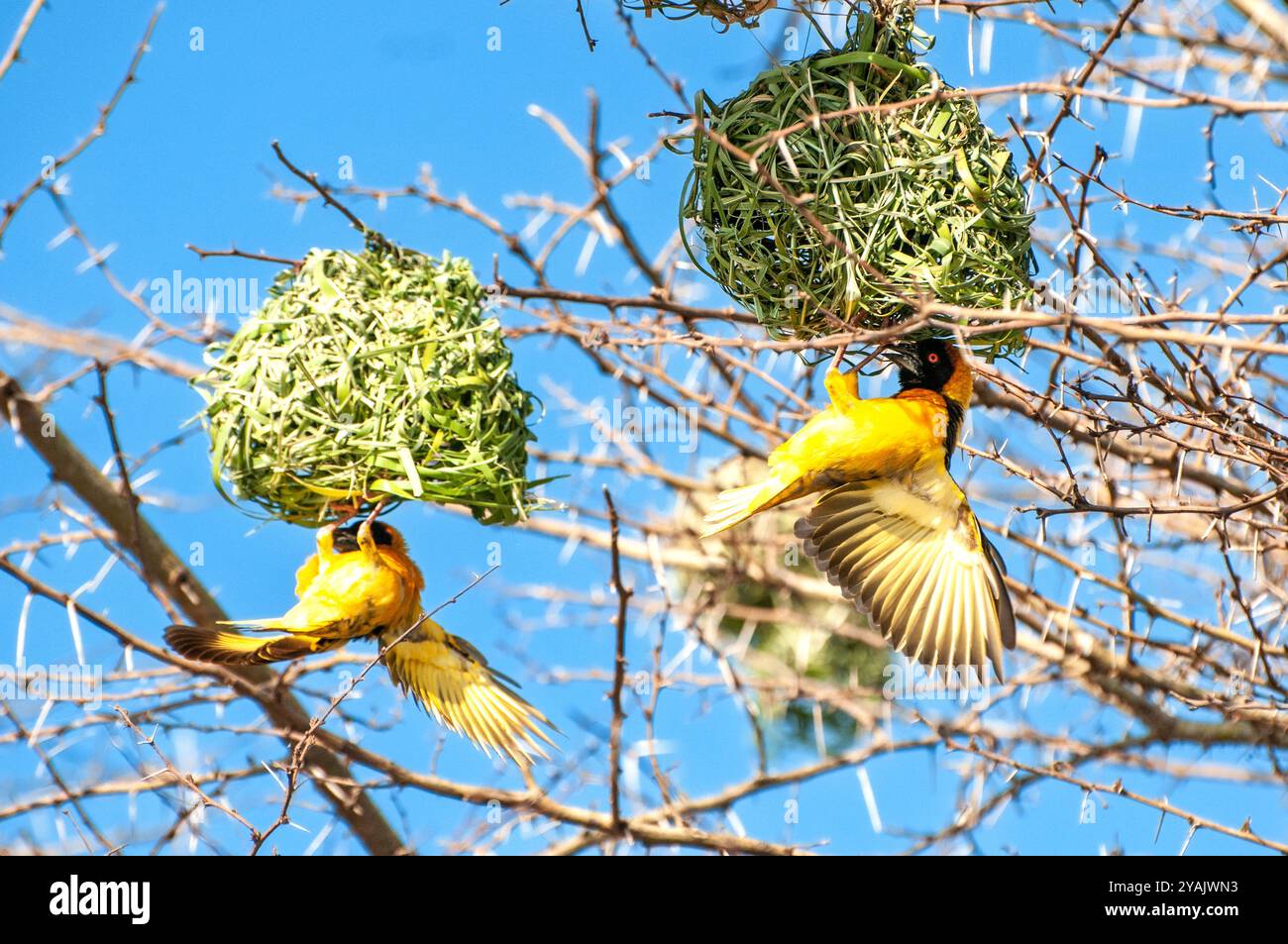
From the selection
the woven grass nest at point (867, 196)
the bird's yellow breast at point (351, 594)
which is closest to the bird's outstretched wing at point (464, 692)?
the bird's yellow breast at point (351, 594)

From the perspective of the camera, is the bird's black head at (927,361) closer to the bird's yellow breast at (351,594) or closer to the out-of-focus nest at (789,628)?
the bird's yellow breast at (351,594)

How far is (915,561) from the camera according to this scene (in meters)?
3.11

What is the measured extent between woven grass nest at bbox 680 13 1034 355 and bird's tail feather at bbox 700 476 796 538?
331mm

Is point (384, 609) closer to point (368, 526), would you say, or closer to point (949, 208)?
point (368, 526)

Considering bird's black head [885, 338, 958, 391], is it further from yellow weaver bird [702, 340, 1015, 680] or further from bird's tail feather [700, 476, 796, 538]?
bird's tail feather [700, 476, 796, 538]

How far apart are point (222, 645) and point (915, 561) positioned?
4.90 feet

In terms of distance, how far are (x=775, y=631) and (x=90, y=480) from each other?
2.73 metres

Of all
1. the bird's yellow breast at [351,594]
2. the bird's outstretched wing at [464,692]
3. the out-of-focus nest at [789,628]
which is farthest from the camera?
the out-of-focus nest at [789,628]

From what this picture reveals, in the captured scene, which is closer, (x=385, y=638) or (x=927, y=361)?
(x=927, y=361)

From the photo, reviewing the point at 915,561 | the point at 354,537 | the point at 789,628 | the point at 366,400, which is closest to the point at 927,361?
the point at 915,561

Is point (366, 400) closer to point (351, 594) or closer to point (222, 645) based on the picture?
point (351, 594)

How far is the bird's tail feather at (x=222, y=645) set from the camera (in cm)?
297

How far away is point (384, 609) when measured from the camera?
3.26m
